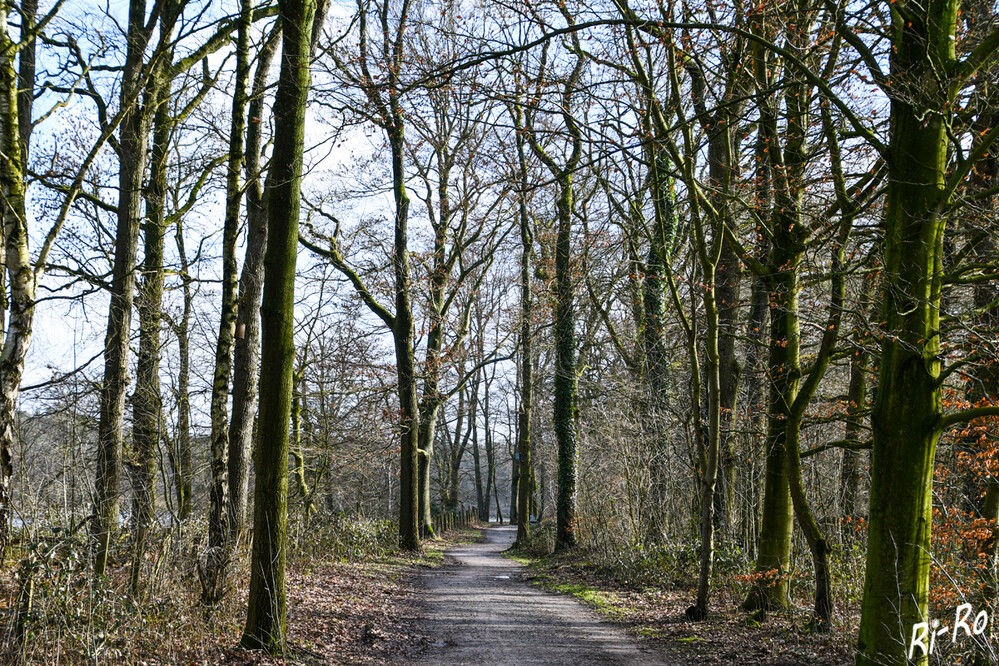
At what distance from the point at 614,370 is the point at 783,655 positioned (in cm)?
1258

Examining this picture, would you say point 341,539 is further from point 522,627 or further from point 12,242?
point 12,242

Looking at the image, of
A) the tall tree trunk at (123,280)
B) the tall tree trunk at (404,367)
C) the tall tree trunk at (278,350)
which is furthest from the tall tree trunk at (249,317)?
the tall tree trunk at (404,367)

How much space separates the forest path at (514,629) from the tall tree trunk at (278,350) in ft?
5.87

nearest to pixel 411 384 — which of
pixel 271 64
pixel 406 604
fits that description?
pixel 406 604

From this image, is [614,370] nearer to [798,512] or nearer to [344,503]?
[344,503]

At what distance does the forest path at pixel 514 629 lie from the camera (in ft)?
23.6

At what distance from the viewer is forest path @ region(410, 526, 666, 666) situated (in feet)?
23.6

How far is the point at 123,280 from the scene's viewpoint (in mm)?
9023

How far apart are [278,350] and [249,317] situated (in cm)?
335

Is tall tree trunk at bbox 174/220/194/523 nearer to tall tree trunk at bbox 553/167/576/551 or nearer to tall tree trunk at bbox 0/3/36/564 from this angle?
tall tree trunk at bbox 0/3/36/564

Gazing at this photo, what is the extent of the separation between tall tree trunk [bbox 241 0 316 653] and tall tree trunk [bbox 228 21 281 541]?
7.80 feet

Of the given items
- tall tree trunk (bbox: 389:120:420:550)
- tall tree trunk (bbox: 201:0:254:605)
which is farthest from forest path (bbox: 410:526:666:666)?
tall tree trunk (bbox: 389:120:420:550)

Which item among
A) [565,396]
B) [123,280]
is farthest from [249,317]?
[565,396]

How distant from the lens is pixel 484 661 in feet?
23.0
